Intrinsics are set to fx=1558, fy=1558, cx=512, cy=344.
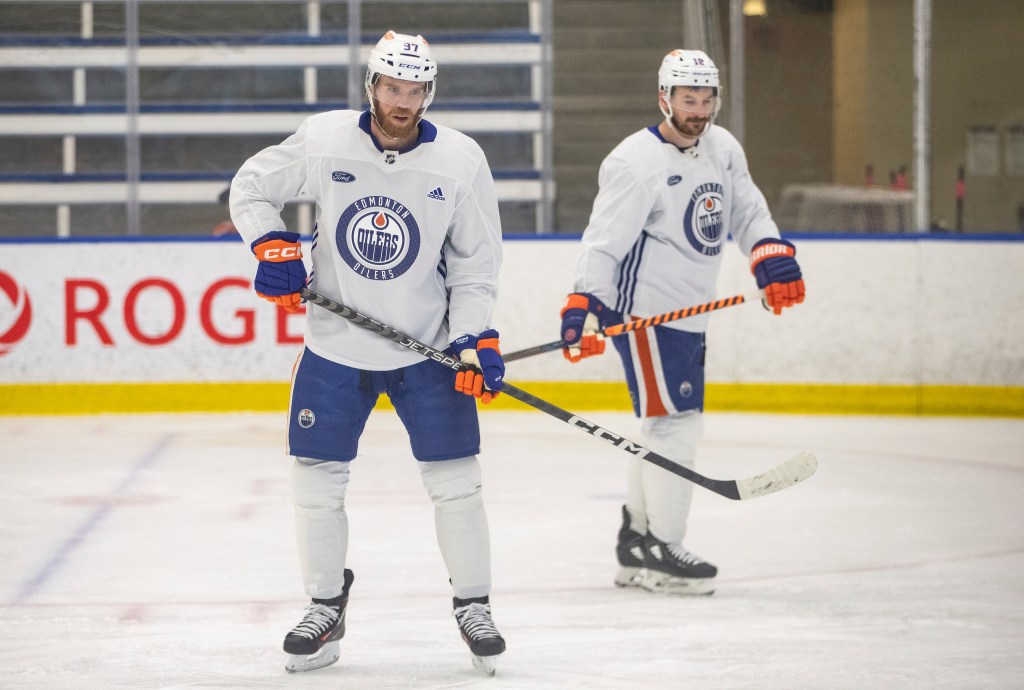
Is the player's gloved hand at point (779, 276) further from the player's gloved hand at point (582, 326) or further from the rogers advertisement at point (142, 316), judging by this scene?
the rogers advertisement at point (142, 316)

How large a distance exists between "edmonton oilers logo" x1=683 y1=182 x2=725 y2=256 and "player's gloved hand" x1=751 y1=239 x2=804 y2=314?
0.11m

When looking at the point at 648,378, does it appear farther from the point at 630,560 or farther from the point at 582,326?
the point at 630,560

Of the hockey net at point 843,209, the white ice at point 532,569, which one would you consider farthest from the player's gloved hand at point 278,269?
the hockey net at point 843,209

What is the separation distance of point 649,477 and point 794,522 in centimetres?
82

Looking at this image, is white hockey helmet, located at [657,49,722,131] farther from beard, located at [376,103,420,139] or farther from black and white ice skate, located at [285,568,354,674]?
black and white ice skate, located at [285,568,354,674]

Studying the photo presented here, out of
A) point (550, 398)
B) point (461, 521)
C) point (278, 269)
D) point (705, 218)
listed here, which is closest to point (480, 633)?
point (461, 521)

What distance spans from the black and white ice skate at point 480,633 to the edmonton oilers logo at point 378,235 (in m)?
0.58

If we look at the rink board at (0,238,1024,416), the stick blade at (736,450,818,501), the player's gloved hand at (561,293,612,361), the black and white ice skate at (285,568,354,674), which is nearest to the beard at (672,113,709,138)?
the player's gloved hand at (561,293,612,361)

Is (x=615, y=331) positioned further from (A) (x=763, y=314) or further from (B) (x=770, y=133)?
(B) (x=770, y=133)

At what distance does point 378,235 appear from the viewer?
8.36ft

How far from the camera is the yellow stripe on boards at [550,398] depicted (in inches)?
238

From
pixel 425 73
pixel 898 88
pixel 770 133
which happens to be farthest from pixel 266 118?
pixel 425 73

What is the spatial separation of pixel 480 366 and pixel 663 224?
0.92 m

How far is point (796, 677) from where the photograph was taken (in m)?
2.58
